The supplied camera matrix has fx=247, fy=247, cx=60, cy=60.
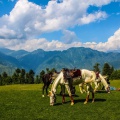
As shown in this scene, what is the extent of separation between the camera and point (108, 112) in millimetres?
18328

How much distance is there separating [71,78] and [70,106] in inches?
106

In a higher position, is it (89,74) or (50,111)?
(89,74)

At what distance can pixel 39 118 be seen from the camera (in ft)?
55.5

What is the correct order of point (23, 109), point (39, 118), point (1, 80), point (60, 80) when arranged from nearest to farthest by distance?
point (39, 118)
point (23, 109)
point (60, 80)
point (1, 80)

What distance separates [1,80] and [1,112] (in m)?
142

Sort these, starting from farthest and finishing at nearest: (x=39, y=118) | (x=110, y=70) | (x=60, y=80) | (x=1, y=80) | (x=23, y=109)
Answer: (x=1, y=80) < (x=110, y=70) < (x=60, y=80) < (x=23, y=109) < (x=39, y=118)

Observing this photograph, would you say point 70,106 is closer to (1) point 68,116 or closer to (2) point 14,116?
(1) point 68,116

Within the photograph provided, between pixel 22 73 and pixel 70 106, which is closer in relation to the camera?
pixel 70 106

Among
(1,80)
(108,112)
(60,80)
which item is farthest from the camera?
(1,80)

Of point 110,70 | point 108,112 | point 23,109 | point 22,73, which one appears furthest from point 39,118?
point 22,73

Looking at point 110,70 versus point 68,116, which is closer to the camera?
point 68,116

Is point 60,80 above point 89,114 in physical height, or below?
above

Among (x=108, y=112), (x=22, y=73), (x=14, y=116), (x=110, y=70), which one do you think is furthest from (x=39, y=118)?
(x=22, y=73)

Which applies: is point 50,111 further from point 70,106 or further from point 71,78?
point 71,78
